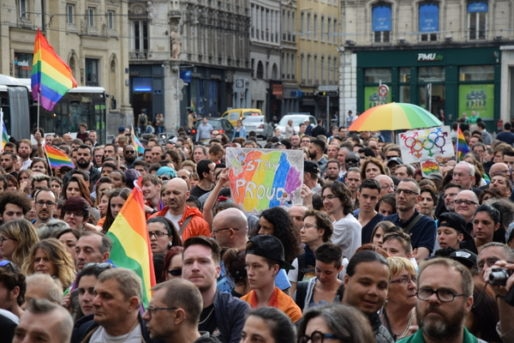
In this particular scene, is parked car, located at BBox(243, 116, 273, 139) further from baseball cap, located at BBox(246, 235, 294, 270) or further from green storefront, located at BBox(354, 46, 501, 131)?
baseball cap, located at BBox(246, 235, 294, 270)

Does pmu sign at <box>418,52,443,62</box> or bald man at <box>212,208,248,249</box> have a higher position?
pmu sign at <box>418,52,443,62</box>

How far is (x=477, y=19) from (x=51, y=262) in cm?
5319

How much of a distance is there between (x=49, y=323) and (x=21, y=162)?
12786 millimetres

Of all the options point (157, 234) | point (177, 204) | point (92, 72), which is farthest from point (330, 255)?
point (92, 72)

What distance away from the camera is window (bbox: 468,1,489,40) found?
58963 mm

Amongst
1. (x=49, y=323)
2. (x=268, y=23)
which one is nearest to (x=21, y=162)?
(x=49, y=323)

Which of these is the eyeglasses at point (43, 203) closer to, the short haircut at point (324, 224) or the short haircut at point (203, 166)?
the short haircut at point (203, 166)

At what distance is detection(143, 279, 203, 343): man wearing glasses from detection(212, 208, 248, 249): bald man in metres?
2.83

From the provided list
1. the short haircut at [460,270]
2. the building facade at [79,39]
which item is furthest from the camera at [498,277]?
the building facade at [79,39]

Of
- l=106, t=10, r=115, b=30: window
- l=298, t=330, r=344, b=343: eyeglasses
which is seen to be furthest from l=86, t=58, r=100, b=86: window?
l=298, t=330, r=344, b=343: eyeglasses

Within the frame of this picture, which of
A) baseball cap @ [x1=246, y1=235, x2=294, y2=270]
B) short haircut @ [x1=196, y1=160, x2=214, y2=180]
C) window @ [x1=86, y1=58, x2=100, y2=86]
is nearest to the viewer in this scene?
baseball cap @ [x1=246, y1=235, x2=294, y2=270]

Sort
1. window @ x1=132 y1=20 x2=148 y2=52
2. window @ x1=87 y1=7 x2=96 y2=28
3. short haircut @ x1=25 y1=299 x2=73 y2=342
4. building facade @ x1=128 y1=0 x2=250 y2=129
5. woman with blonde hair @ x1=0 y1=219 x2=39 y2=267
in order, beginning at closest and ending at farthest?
short haircut @ x1=25 y1=299 x2=73 y2=342 < woman with blonde hair @ x1=0 y1=219 x2=39 y2=267 < window @ x1=87 y1=7 x2=96 y2=28 < building facade @ x1=128 y1=0 x2=250 y2=129 < window @ x1=132 y1=20 x2=148 y2=52

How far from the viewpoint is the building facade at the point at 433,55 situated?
5925 cm

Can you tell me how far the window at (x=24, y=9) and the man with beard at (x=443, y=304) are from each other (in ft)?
158
